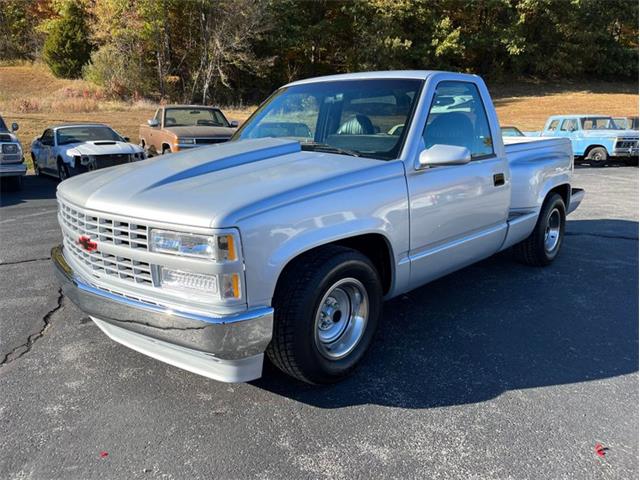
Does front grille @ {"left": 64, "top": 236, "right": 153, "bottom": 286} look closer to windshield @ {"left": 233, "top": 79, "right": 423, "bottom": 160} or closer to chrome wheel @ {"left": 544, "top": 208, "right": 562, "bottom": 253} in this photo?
windshield @ {"left": 233, "top": 79, "right": 423, "bottom": 160}

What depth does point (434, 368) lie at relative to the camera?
11.4ft

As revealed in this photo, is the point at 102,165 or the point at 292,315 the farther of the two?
the point at 102,165

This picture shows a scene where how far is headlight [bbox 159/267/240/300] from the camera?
256cm

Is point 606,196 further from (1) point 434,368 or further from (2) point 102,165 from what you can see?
(2) point 102,165

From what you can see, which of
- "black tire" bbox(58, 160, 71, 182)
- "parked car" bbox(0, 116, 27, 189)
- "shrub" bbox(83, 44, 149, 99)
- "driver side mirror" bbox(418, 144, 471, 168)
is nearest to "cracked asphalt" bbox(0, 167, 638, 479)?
"driver side mirror" bbox(418, 144, 471, 168)

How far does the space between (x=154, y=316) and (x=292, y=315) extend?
71cm

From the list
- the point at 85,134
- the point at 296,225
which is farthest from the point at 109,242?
the point at 85,134

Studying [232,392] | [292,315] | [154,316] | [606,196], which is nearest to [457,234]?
[292,315]

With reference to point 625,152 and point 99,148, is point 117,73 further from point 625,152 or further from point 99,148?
point 625,152

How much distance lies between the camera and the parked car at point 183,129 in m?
12.0

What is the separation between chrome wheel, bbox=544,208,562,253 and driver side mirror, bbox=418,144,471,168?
2.68 m

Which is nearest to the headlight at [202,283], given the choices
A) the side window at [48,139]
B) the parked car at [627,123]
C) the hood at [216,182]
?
the hood at [216,182]

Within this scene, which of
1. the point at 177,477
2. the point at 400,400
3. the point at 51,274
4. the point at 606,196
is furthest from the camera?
the point at 606,196

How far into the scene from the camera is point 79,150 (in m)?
11.7
